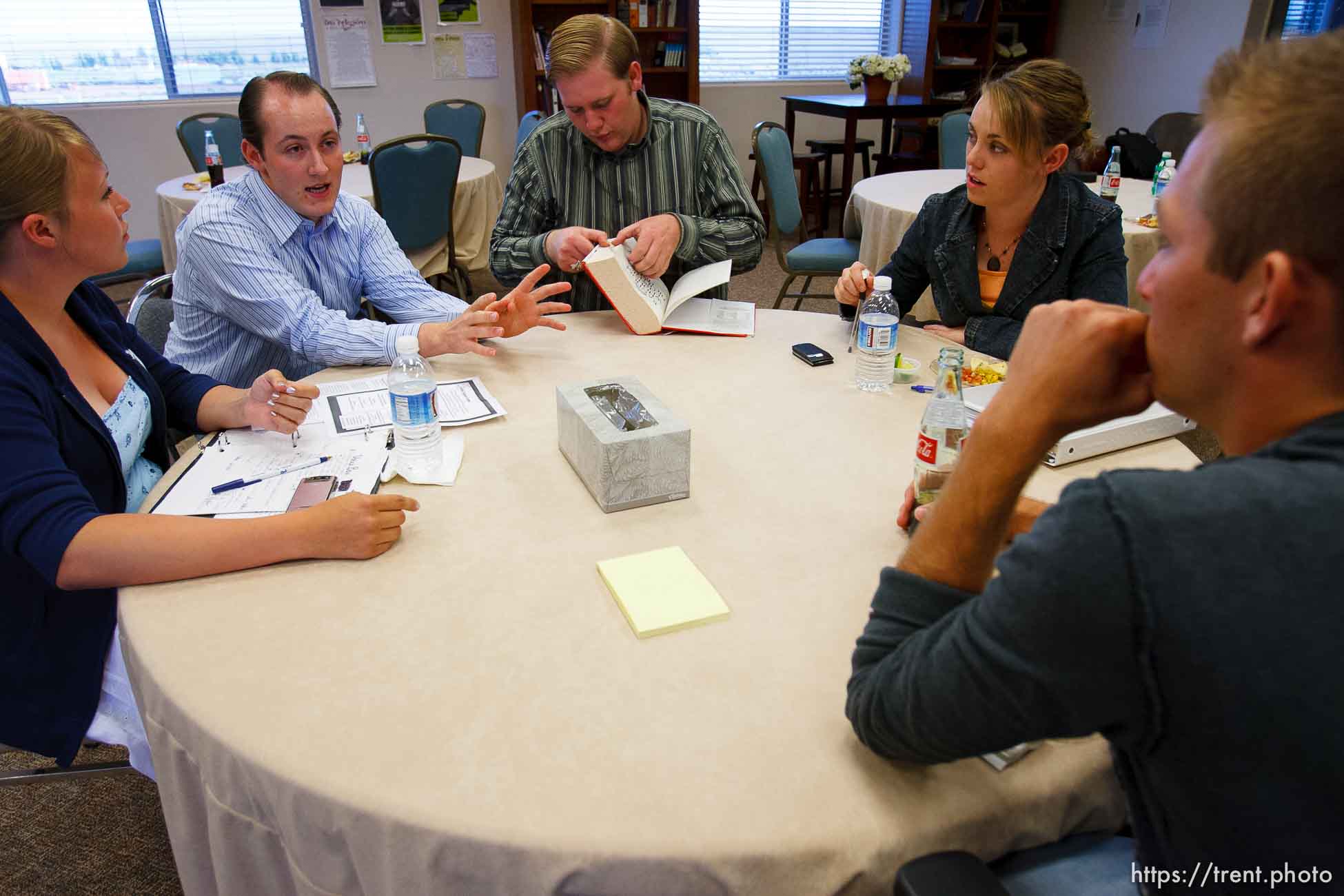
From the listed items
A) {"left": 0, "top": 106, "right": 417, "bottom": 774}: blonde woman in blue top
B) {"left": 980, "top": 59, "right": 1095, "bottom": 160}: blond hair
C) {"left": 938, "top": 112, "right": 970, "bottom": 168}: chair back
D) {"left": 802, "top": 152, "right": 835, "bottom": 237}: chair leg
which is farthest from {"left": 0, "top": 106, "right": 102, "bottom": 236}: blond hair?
{"left": 802, "top": 152, "right": 835, "bottom": 237}: chair leg

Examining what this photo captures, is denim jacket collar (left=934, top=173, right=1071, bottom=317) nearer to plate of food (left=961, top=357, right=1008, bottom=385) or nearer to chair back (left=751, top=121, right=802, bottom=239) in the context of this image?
plate of food (left=961, top=357, right=1008, bottom=385)

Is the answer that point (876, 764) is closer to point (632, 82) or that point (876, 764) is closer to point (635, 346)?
point (635, 346)

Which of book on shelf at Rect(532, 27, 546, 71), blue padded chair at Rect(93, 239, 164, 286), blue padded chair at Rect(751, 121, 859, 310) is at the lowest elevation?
blue padded chair at Rect(93, 239, 164, 286)

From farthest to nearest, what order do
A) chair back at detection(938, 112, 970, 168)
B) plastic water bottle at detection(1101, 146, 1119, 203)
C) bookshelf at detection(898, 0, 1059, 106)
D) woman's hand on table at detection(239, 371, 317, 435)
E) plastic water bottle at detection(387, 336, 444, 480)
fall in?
bookshelf at detection(898, 0, 1059, 106), chair back at detection(938, 112, 970, 168), plastic water bottle at detection(1101, 146, 1119, 203), woman's hand on table at detection(239, 371, 317, 435), plastic water bottle at detection(387, 336, 444, 480)

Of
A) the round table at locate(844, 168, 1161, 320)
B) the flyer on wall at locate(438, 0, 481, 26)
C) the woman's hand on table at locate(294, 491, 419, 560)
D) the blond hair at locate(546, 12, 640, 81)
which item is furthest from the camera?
the flyer on wall at locate(438, 0, 481, 26)

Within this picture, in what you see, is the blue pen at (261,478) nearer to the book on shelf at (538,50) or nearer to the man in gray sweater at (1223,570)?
the man in gray sweater at (1223,570)

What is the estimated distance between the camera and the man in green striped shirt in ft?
7.12

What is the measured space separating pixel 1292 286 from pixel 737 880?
23.9 inches

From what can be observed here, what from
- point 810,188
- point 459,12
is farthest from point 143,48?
point 810,188

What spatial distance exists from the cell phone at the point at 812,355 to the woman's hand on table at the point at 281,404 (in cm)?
98

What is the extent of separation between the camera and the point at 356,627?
0.99 metres

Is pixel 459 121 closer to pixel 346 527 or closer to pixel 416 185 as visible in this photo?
pixel 416 185

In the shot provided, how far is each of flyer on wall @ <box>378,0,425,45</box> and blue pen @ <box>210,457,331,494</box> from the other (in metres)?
5.69

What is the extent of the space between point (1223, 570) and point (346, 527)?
3.18ft
